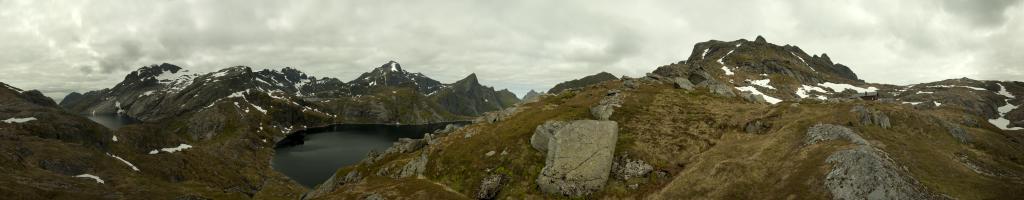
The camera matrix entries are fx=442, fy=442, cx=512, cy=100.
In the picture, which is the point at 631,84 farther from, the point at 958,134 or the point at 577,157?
the point at 958,134

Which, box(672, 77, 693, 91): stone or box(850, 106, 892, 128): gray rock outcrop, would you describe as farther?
box(672, 77, 693, 91): stone

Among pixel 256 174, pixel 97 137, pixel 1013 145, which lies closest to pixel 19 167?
pixel 97 137

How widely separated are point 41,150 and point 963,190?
19015 centimetres

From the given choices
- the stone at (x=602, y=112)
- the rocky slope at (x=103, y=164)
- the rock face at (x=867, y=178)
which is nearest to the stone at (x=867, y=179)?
the rock face at (x=867, y=178)

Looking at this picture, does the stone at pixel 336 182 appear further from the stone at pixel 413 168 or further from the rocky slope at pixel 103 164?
the rocky slope at pixel 103 164

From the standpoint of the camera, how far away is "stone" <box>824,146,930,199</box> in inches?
1051

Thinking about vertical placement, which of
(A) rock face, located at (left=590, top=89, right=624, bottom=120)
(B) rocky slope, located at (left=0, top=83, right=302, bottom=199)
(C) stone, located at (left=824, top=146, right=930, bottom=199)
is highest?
(A) rock face, located at (left=590, top=89, right=624, bottom=120)

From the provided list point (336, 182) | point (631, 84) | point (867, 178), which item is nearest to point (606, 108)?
point (631, 84)

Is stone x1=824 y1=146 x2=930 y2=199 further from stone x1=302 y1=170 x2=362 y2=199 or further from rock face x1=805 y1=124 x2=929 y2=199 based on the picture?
stone x1=302 y1=170 x2=362 y2=199

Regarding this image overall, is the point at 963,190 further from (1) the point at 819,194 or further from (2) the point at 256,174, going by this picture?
(2) the point at 256,174

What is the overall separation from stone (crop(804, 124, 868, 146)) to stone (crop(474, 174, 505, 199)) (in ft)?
93.4

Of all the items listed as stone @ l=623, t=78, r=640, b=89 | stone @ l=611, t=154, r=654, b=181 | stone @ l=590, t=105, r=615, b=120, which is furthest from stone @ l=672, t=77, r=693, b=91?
stone @ l=611, t=154, r=654, b=181

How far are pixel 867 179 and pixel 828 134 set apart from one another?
1150cm

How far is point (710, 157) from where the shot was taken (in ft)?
139
